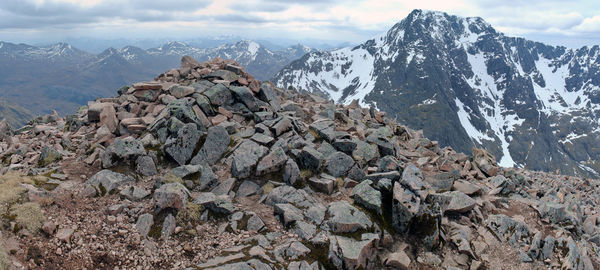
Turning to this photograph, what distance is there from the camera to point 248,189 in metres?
16.1

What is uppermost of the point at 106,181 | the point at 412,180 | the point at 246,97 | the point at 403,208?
the point at 246,97

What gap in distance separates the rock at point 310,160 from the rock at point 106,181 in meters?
9.21

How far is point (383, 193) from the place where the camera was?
51.9ft

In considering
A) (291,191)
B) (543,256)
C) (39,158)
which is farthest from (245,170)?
(543,256)

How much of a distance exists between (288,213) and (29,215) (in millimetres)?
10010

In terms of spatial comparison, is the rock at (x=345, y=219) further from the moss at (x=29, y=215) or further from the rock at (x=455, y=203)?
the moss at (x=29, y=215)

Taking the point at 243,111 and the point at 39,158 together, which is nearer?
the point at 39,158

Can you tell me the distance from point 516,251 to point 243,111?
19479mm

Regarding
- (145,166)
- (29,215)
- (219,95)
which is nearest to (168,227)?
A: (29,215)

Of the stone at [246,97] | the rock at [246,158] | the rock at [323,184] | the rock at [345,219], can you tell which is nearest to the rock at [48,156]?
the rock at [246,158]

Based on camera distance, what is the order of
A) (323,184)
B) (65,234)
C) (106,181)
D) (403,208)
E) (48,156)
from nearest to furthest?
(65,234) → (403,208) → (106,181) → (323,184) → (48,156)

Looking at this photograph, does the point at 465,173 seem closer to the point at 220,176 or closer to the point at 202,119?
the point at 220,176

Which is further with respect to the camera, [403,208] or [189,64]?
[189,64]

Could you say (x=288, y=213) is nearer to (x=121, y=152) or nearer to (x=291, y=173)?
(x=291, y=173)
